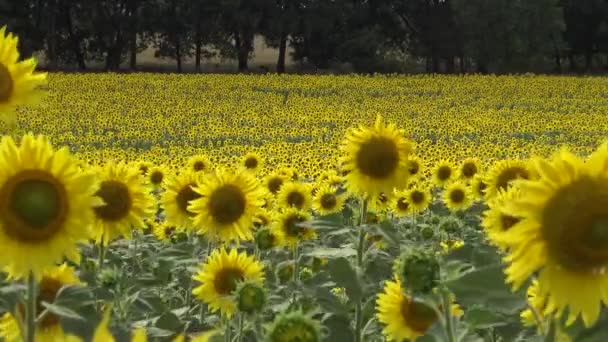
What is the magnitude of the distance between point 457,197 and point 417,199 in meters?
0.23

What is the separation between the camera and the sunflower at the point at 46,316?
2.23m

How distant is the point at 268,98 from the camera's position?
24.6m

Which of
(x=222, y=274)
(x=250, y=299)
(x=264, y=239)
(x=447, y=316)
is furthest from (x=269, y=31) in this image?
(x=447, y=316)

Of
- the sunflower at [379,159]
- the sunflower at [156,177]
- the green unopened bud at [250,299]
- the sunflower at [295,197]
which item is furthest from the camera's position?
the sunflower at [156,177]

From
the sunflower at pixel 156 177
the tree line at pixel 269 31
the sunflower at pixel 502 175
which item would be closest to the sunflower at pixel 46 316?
the sunflower at pixel 502 175

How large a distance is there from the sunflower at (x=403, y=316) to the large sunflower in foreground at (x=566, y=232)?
0.90 m

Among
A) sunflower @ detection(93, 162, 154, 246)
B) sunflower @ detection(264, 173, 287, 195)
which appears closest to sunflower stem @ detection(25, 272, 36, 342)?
sunflower @ detection(93, 162, 154, 246)

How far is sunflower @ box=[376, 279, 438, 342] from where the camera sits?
2531 millimetres

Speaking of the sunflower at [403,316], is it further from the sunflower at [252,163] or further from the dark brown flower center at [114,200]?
the sunflower at [252,163]

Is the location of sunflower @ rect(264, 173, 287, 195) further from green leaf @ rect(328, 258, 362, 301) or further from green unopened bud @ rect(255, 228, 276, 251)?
green leaf @ rect(328, 258, 362, 301)

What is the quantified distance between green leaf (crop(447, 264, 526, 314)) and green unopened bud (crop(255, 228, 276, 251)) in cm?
206

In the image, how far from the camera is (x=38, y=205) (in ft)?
6.68

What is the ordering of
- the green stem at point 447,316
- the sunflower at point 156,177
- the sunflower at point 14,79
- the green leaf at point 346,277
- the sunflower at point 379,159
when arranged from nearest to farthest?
the green stem at point 447,316
the sunflower at point 14,79
the green leaf at point 346,277
the sunflower at point 379,159
the sunflower at point 156,177

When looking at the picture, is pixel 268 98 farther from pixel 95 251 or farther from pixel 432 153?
pixel 95 251
